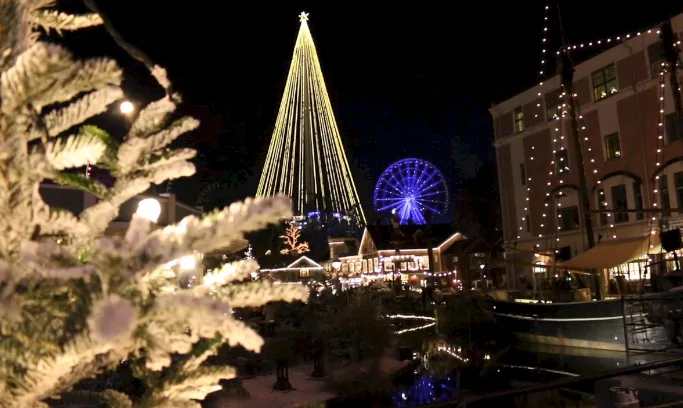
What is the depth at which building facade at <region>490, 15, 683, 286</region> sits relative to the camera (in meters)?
26.0

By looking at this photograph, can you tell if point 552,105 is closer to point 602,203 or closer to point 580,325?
point 602,203

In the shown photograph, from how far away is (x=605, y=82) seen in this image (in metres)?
29.7

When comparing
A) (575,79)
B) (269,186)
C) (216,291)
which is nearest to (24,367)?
(216,291)

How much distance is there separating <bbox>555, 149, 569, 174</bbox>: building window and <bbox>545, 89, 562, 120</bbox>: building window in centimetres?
204

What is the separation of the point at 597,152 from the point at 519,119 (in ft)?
21.9

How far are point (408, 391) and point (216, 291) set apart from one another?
43.5ft

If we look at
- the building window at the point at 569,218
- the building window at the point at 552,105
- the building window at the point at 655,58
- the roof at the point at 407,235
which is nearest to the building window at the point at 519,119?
the building window at the point at 552,105

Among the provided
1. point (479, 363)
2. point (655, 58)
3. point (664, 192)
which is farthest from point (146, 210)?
point (655, 58)

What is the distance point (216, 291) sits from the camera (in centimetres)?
181

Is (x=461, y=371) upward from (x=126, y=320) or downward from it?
downward

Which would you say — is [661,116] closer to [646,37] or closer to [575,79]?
[646,37]

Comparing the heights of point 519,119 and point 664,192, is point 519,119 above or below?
above

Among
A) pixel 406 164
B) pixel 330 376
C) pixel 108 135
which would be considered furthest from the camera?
pixel 406 164

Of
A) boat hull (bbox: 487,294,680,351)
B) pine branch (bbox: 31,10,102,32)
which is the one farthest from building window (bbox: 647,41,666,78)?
pine branch (bbox: 31,10,102,32)
